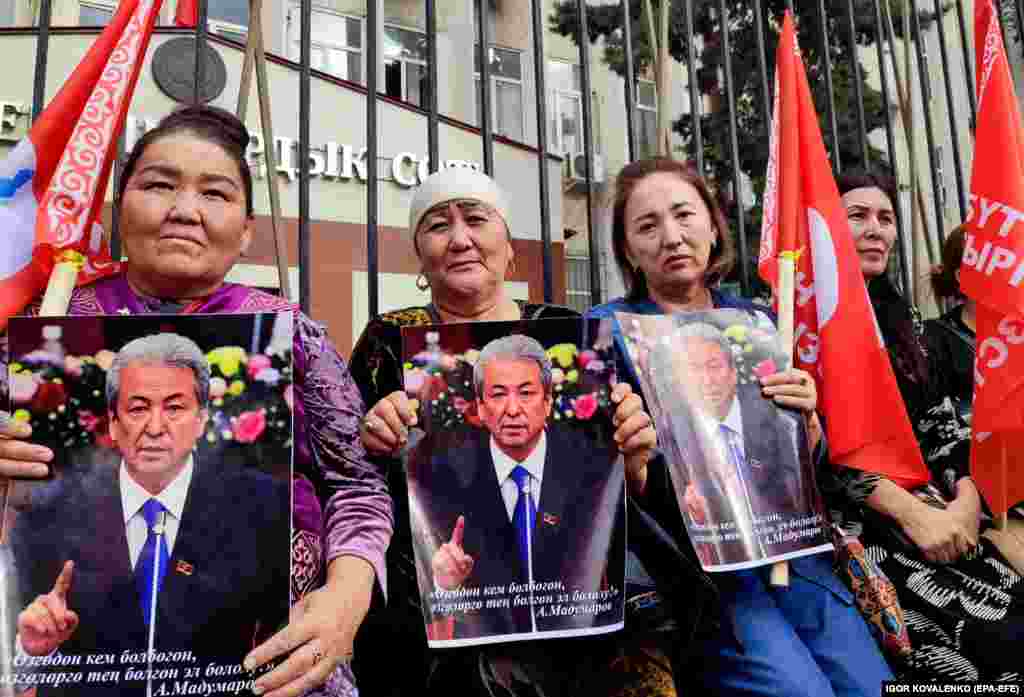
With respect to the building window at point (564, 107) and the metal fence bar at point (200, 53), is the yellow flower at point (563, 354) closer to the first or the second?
the metal fence bar at point (200, 53)

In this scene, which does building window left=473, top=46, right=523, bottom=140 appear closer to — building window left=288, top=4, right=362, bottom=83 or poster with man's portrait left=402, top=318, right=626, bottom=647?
building window left=288, top=4, right=362, bottom=83

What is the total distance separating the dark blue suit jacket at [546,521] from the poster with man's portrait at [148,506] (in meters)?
0.34

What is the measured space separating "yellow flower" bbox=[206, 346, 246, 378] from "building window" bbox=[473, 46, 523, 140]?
35.4 feet

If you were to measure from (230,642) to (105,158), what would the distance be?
113 centimetres

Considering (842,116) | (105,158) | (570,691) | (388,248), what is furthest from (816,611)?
(842,116)

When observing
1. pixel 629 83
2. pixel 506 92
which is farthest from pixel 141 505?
pixel 506 92

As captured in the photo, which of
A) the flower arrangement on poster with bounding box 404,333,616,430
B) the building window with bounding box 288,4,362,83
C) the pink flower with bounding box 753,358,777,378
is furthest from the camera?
the building window with bounding box 288,4,362,83

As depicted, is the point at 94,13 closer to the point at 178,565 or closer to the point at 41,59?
the point at 41,59

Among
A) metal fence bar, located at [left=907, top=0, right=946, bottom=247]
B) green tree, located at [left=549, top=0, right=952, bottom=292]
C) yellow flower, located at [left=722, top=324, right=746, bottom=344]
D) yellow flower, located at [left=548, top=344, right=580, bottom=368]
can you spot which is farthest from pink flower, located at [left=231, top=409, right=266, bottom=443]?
green tree, located at [left=549, top=0, right=952, bottom=292]

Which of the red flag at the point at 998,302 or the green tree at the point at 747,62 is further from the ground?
the green tree at the point at 747,62

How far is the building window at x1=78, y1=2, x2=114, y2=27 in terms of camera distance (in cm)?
898

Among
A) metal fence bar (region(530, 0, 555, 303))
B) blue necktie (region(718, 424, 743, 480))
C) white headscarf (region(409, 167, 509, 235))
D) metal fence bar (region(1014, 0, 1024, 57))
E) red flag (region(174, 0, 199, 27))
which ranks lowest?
blue necktie (region(718, 424, 743, 480))

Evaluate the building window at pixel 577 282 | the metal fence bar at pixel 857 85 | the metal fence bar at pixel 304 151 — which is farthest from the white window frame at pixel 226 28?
the metal fence bar at pixel 304 151

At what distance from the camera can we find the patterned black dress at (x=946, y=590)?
1975 mm
